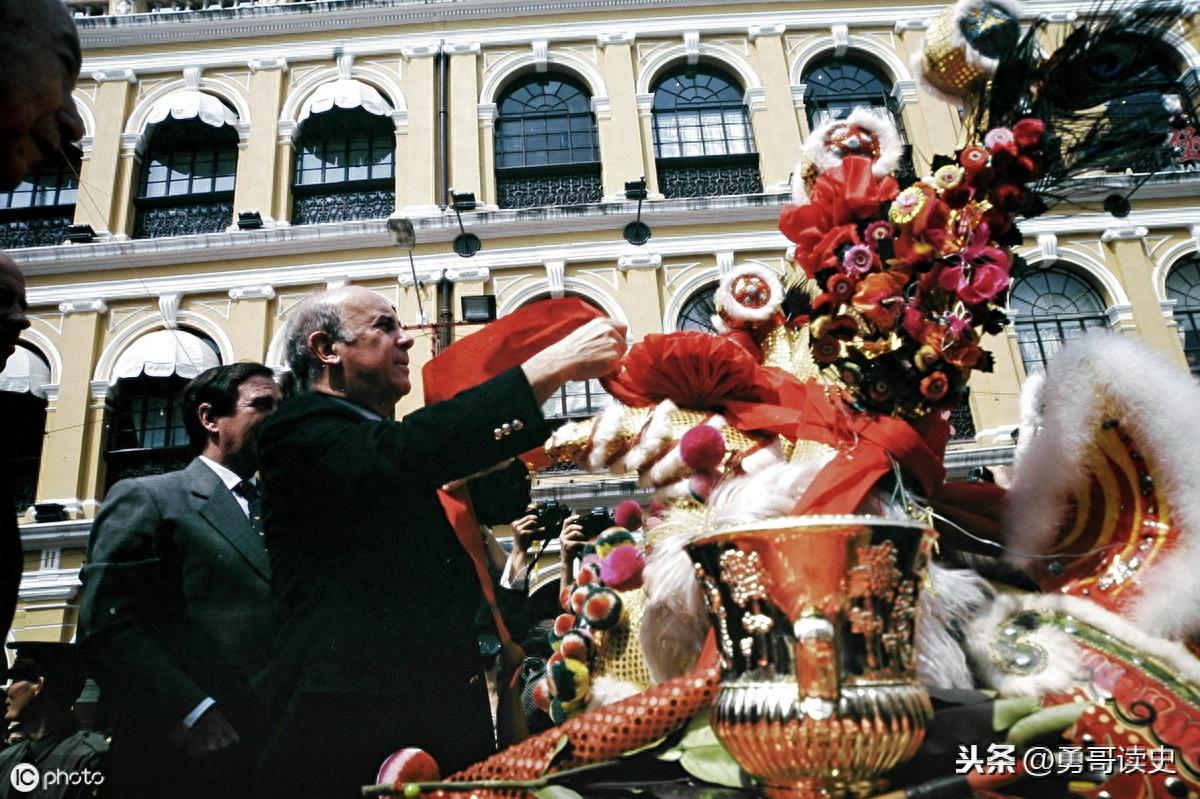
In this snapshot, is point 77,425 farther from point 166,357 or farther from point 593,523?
point 593,523

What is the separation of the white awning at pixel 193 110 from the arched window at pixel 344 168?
1.00 metres

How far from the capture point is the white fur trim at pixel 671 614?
6.16ft

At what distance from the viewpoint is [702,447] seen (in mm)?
2037

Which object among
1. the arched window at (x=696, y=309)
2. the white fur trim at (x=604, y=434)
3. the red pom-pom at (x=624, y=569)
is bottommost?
the red pom-pom at (x=624, y=569)

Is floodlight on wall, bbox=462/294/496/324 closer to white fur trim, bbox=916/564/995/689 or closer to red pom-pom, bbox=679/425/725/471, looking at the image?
red pom-pom, bbox=679/425/725/471

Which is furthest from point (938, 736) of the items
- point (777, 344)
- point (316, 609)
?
point (777, 344)

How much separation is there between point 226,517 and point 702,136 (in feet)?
34.8

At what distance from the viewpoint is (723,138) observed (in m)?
11.6

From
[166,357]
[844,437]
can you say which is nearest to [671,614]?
[844,437]

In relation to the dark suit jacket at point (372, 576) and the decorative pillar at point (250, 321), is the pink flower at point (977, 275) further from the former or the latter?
the decorative pillar at point (250, 321)

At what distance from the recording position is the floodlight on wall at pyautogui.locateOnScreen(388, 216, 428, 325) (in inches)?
360

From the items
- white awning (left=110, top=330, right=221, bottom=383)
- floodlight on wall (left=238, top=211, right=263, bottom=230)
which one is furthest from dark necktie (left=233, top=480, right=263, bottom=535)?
floodlight on wall (left=238, top=211, right=263, bottom=230)

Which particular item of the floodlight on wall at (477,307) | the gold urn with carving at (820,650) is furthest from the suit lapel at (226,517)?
the floodlight on wall at (477,307)

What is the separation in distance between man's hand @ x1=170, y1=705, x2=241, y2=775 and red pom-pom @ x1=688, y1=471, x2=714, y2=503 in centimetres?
129
